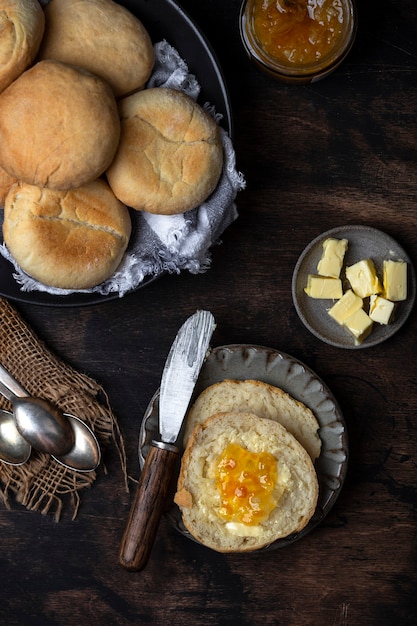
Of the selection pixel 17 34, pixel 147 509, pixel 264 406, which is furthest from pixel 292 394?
pixel 17 34

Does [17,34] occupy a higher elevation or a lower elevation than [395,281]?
higher

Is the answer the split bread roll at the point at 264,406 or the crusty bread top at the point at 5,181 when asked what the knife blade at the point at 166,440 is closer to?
the split bread roll at the point at 264,406

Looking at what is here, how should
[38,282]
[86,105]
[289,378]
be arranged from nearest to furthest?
[86,105], [38,282], [289,378]

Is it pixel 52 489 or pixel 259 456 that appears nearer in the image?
pixel 259 456

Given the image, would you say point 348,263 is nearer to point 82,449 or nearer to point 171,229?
point 171,229

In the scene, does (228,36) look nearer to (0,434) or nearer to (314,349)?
(314,349)

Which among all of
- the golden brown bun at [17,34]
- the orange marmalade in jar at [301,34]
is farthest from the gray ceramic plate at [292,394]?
the golden brown bun at [17,34]

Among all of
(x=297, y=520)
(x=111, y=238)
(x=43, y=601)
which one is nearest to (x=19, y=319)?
(x=111, y=238)
